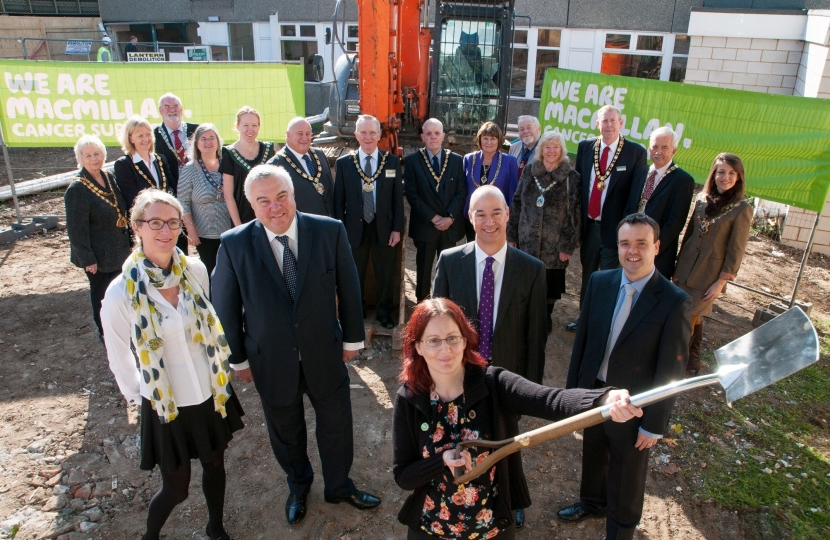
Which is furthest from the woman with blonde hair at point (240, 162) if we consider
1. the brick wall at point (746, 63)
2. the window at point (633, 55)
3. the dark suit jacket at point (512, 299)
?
the window at point (633, 55)

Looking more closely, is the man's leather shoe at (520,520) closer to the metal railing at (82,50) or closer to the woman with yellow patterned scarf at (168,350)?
the woman with yellow patterned scarf at (168,350)

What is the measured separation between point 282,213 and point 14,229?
667 cm

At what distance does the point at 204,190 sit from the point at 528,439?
391 centimetres

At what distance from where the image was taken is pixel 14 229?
7625mm

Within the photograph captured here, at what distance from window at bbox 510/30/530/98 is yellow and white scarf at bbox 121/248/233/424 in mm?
14600

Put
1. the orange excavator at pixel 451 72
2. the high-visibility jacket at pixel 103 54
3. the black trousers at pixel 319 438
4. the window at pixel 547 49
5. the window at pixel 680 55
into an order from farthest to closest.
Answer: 1. the window at pixel 547 49
2. the high-visibility jacket at pixel 103 54
3. the window at pixel 680 55
4. the orange excavator at pixel 451 72
5. the black trousers at pixel 319 438

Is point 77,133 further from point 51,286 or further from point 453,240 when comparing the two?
point 453,240

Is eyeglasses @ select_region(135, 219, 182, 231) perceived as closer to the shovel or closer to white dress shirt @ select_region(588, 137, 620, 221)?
the shovel

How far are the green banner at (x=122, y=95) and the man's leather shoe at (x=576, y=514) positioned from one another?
5.96 metres

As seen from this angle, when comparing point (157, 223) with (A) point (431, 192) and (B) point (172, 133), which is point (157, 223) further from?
(B) point (172, 133)

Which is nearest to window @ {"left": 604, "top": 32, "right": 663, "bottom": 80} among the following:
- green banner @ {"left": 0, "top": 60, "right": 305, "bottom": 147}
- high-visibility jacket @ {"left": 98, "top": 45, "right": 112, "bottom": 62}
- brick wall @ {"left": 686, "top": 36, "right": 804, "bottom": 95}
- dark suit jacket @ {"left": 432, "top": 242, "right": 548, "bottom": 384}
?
brick wall @ {"left": 686, "top": 36, "right": 804, "bottom": 95}

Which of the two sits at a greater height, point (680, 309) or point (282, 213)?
point (282, 213)

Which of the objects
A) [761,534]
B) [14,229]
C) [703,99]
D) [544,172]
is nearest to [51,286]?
[14,229]

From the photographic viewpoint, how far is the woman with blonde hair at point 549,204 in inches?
190
